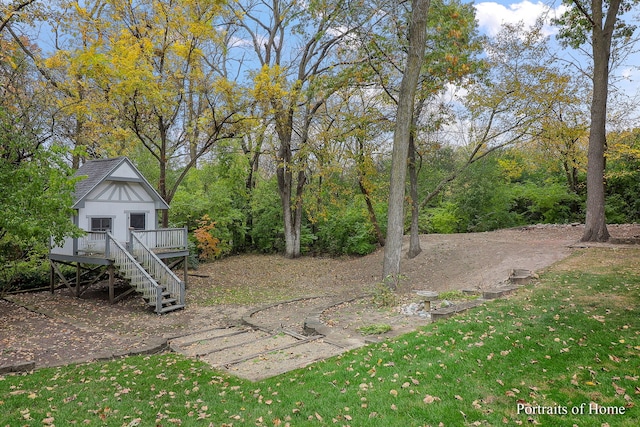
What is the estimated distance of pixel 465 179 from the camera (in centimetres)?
2384

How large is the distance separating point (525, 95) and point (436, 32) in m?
4.23

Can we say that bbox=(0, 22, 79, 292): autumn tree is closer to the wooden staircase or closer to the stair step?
the wooden staircase

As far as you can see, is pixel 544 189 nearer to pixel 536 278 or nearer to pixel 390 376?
pixel 536 278

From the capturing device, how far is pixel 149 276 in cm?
1210

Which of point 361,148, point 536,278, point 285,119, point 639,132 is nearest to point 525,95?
point 361,148

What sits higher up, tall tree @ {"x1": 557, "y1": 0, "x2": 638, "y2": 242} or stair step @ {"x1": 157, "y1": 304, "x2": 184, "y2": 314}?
tall tree @ {"x1": 557, "y1": 0, "x2": 638, "y2": 242}

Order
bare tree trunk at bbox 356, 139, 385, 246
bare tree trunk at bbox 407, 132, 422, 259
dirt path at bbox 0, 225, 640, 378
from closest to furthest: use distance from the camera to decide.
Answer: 1. dirt path at bbox 0, 225, 640, 378
2. bare tree trunk at bbox 407, 132, 422, 259
3. bare tree trunk at bbox 356, 139, 385, 246

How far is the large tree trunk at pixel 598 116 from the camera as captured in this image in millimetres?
13484

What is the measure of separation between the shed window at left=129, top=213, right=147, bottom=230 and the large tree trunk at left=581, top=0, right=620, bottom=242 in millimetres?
17307

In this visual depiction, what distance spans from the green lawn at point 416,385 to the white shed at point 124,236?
18.1 ft

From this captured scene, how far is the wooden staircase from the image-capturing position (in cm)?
1201

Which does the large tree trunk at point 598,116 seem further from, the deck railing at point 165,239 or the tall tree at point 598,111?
the deck railing at point 165,239

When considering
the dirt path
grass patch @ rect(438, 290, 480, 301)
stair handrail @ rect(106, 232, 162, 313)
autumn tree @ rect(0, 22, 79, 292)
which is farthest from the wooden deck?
grass patch @ rect(438, 290, 480, 301)

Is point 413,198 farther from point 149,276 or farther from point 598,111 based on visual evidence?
point 149,276
